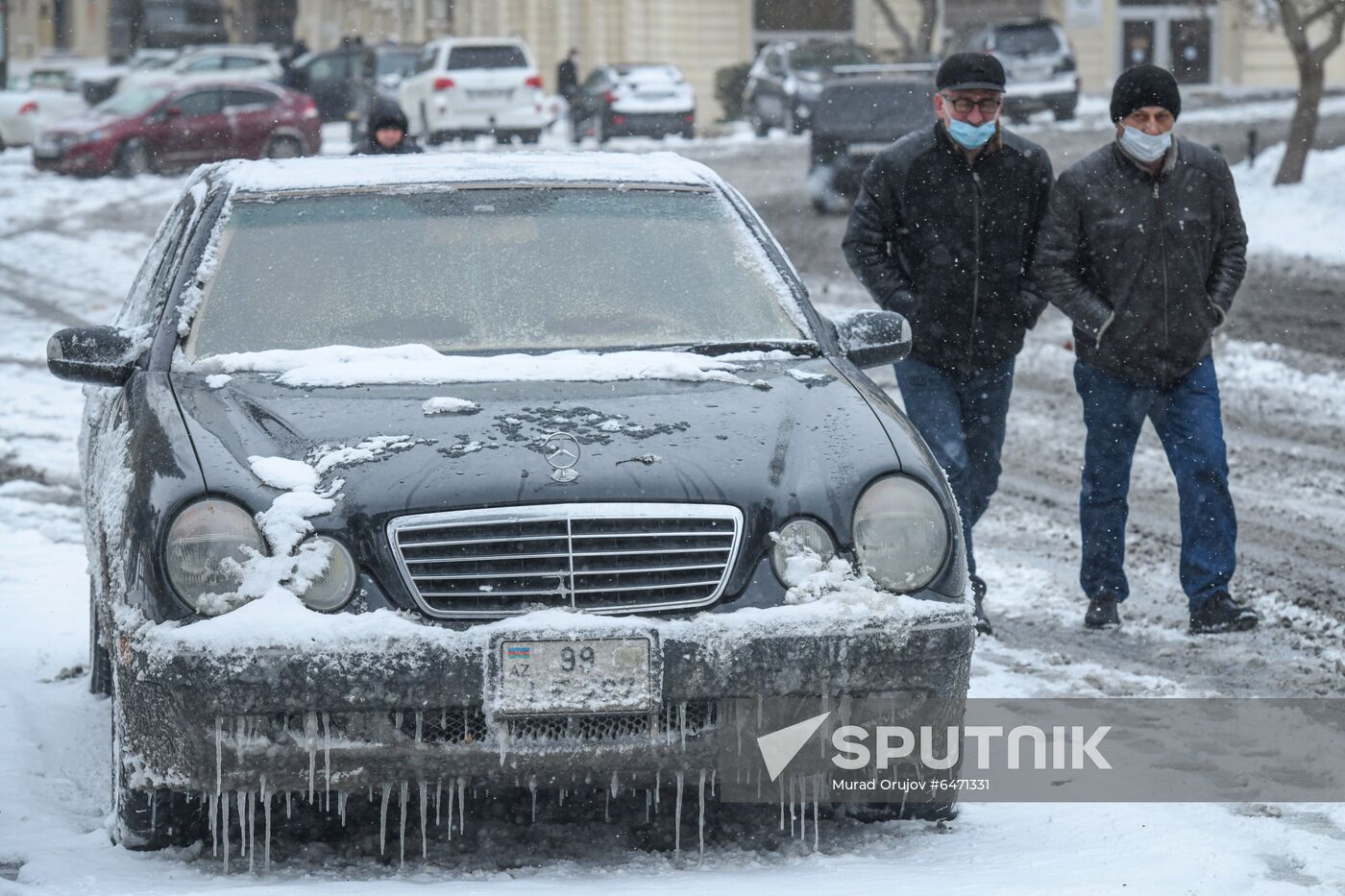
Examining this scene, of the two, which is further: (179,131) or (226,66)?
(226,66)

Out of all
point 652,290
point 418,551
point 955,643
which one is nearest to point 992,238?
point 652,290

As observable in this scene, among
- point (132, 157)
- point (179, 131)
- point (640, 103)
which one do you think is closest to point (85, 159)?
point (132, 157)

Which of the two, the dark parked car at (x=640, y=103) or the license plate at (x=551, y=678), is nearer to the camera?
the license plate at (x=551, y=678)

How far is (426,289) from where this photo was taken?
5.18m

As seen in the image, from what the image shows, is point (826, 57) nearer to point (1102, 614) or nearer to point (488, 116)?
point (488, 116)

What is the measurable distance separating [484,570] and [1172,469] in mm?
3241

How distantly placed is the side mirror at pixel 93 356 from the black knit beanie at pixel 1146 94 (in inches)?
123

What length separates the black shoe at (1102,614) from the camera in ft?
21.7

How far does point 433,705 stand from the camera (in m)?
3.99

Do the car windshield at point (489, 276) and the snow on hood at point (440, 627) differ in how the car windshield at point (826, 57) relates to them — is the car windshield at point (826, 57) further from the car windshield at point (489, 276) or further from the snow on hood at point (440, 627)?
the snow on hood at point (440, 627)

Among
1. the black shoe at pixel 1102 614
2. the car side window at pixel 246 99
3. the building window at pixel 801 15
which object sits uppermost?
the building window at pixel 801 15

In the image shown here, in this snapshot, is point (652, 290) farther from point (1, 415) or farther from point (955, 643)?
point (1, 415)

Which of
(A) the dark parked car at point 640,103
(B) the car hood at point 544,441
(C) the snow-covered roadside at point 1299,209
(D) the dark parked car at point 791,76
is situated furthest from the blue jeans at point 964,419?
(D) the dark parked car at point 791,76

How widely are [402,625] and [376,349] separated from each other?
3.70 feet
